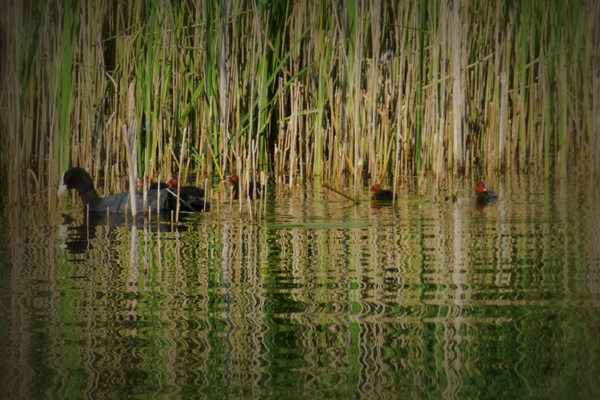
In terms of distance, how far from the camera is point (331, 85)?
7.74 metres

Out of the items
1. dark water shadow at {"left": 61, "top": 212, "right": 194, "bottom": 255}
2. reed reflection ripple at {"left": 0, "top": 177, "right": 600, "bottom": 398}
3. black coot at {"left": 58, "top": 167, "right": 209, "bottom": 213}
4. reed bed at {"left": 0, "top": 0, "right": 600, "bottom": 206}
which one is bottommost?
Result: reed reflection ripple at {"left": 0, "top": 177, "right": 600, "bottom": 398}

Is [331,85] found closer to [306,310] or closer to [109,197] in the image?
[109,197]

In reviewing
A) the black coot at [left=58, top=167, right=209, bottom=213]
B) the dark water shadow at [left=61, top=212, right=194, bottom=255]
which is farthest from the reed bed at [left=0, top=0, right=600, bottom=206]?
the dark water shadow at [left=61, top=212, right=194, bottom=255]

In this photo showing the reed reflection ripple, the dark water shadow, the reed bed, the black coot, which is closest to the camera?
the reed reflection ripple

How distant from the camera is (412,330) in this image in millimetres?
2789

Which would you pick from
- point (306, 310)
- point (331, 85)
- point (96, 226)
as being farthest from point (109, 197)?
point (306, 310)

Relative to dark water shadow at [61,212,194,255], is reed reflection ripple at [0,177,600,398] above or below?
below

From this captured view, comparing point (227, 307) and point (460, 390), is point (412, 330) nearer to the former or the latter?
point (460, 390)

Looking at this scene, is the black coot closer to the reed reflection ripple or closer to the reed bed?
the reed bed

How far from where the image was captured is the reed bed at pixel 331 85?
23.1ft

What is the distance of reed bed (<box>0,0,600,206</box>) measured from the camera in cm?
705

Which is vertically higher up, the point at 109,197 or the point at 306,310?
the point at 109,197

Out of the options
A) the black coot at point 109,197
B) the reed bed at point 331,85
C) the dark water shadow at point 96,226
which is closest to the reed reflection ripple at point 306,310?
the dark water shadow at point 96,226

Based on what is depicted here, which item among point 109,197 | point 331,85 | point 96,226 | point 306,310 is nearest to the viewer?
point 306,310
